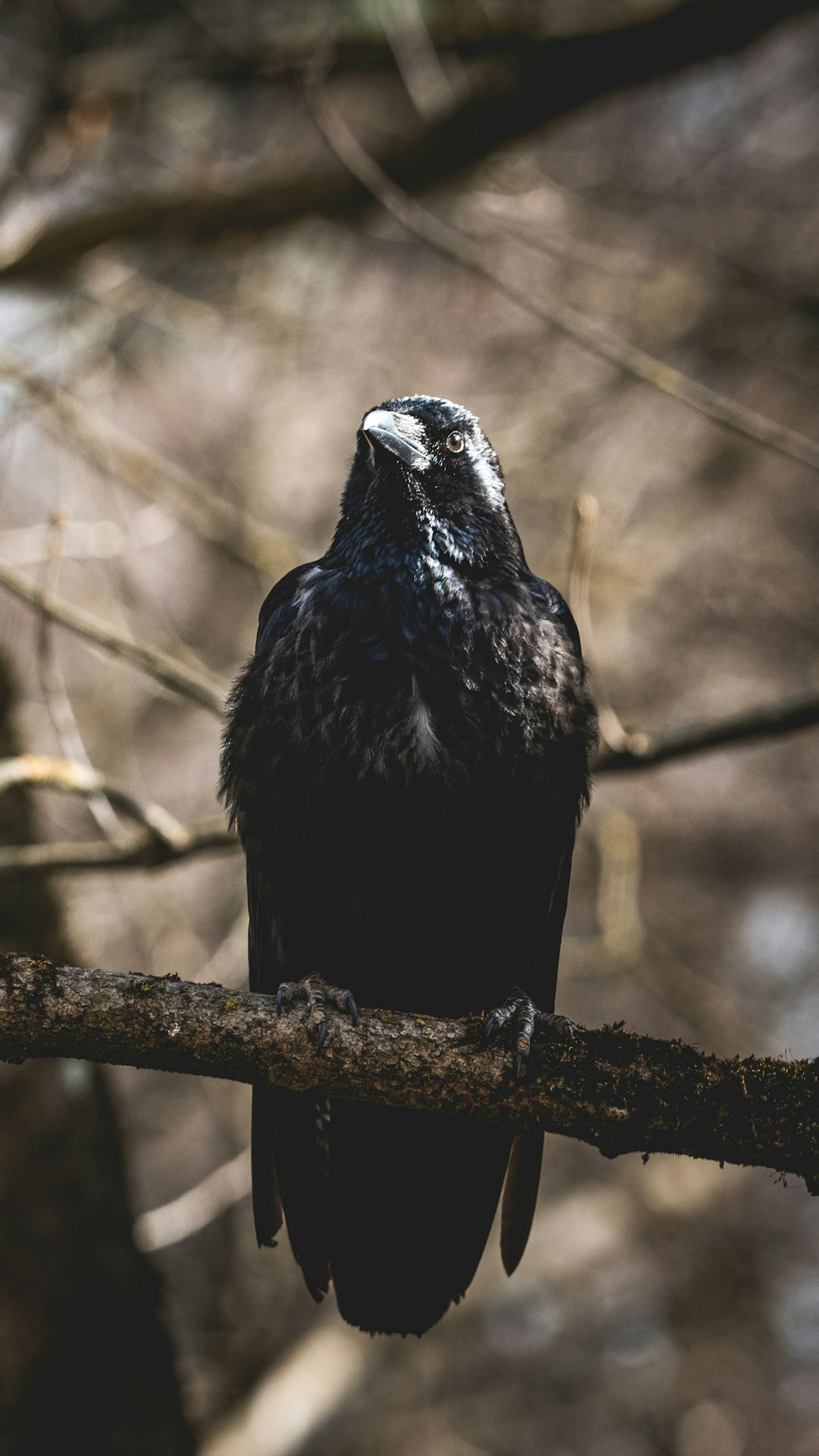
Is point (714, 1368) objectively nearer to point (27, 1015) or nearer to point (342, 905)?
point (342, 905)

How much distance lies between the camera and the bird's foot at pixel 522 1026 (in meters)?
2.13

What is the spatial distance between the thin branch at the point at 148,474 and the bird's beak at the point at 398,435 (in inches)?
62.7

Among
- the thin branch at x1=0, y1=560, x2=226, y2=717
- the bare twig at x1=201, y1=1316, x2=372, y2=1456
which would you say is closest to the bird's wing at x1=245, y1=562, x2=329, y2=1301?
the thin branch at x1=0, y1=560, x2=226, y2=717

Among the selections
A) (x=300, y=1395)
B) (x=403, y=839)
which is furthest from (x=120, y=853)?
(x=300, y=1395)

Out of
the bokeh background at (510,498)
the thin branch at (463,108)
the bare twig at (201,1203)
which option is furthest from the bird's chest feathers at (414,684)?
the bare twig at (201,1203)

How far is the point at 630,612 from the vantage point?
22.2 feet

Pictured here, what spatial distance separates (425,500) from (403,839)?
998 mm

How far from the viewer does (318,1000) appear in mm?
2279

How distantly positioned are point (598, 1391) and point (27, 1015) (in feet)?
22.8

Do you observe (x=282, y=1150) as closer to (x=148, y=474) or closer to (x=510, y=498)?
(x=148, y=474)

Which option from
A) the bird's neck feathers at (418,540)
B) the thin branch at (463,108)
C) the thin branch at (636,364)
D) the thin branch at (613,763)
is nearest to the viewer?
the bird's neck feathers at (418,540)

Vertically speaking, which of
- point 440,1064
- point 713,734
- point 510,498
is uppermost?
point 440,1064

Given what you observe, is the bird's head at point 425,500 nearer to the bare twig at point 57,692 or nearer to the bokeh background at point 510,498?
the bare twig at point 57,692

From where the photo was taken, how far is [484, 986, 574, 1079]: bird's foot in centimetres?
213
